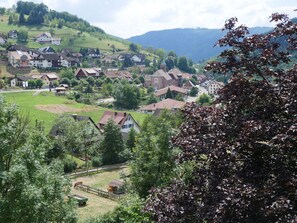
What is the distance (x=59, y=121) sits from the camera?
176 ft

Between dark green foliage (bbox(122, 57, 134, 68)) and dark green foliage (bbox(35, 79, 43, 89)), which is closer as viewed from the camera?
dark green foliage (bbox(35, 79, 43, 89))

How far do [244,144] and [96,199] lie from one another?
92.7 ft

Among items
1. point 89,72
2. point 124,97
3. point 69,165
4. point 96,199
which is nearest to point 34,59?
point 89,72

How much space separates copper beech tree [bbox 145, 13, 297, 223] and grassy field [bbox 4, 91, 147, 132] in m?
58.9

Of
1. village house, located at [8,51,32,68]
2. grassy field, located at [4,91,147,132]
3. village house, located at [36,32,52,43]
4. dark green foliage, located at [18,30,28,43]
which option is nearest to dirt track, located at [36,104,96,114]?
grassy field, located at [4,91,147,132]

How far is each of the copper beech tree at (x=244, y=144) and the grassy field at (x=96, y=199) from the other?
1862 cm

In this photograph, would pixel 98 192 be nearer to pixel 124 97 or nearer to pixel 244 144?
pixel 244 144

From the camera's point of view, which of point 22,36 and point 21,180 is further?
point 22,36

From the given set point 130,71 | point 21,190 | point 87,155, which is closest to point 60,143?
point 87,155

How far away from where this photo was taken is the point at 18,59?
11731 cm

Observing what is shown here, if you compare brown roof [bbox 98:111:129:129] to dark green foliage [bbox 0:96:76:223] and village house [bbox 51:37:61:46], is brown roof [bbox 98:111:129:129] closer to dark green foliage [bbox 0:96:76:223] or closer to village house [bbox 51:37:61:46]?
dark green foliage [bbox 0:96:76:223]

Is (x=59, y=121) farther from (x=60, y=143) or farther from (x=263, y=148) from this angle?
(x=263, y=148)

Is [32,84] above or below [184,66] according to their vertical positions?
below

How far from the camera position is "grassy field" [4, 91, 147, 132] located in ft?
231
